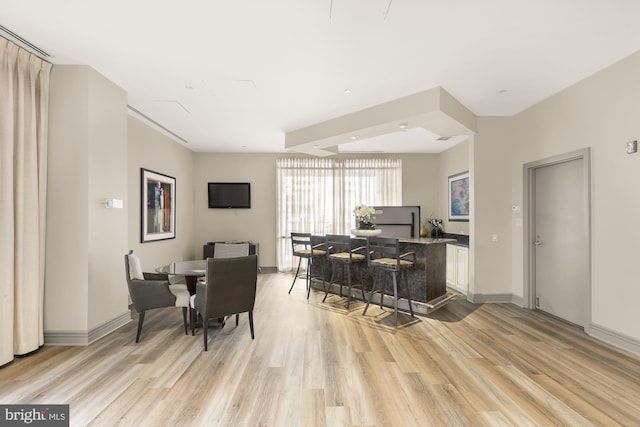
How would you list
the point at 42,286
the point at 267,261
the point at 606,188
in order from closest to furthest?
1. the point at 42,286
2. the point at 606,188
3. the point at 267,261

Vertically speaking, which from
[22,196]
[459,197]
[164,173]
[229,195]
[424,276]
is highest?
[164,173]

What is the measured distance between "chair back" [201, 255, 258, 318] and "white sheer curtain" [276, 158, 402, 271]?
12.7ft

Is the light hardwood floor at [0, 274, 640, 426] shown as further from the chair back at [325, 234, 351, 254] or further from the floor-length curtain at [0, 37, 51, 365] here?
the chair back at [325, 234, 351, 254]

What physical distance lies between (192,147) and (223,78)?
375 centimetres

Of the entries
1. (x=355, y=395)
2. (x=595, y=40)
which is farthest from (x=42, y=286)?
(x=595, y=40)

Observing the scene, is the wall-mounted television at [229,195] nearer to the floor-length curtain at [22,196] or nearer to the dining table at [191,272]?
the dining table at [191,272]

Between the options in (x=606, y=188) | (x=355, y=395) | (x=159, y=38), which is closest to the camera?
(x=355, y=395)

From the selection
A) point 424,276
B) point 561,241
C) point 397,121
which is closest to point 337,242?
point 424,276

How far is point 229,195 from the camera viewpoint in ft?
23.9

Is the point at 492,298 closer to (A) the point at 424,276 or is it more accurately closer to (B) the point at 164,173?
(A) the point at 424,276

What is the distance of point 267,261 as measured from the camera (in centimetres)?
740

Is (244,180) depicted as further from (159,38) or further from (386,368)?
(386,368)

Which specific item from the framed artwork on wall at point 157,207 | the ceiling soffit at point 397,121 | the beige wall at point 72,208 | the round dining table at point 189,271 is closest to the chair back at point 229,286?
the round dining table at point 189,271

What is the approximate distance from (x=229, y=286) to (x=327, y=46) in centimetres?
252
